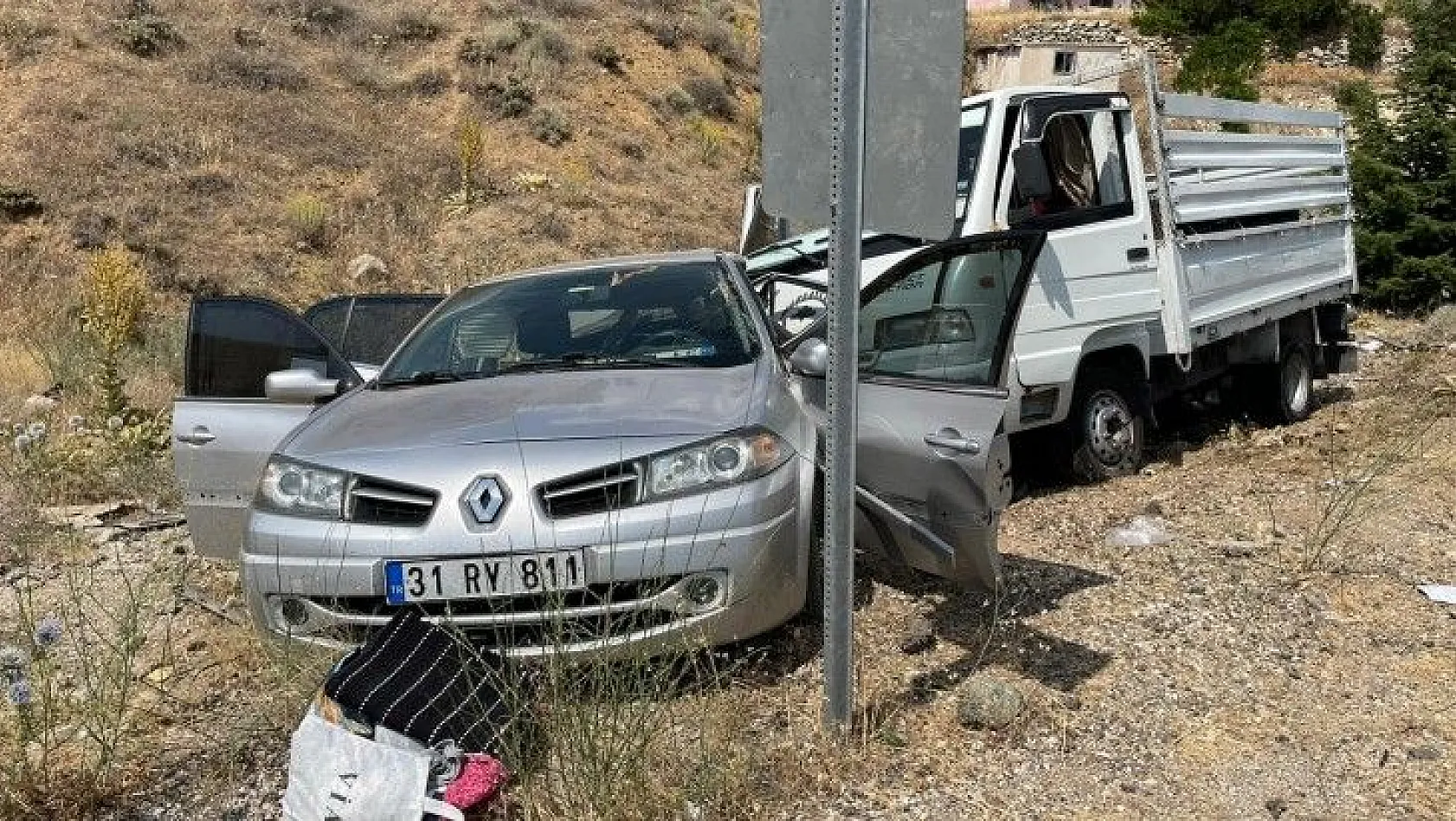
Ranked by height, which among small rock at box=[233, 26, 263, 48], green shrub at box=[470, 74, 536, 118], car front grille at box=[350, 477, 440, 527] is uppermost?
small rock at box=[233, 26, 263, 48]

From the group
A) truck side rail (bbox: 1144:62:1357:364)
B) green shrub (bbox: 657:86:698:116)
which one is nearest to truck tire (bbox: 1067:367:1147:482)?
truck side rail (bbox: 1144:62:1357:364)

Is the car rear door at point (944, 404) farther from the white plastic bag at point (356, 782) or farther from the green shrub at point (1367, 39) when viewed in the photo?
the green shrub at point (1367, 39)

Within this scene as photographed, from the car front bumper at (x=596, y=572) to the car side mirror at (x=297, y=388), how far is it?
1036 millimetres

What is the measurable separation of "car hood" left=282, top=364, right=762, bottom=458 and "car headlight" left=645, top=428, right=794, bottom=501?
0.18ft

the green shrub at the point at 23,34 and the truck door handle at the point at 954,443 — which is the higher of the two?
the green shrub at the point at 23,34

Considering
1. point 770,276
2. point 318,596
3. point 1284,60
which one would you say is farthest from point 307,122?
point 1284,60

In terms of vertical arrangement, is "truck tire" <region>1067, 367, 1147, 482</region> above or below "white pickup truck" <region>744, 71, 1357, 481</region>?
below

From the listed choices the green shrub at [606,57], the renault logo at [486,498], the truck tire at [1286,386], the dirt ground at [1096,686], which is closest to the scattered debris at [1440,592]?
the dirt ground at [1096,686]

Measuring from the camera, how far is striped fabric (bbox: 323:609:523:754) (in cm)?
342

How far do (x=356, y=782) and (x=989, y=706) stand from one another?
74.5 inches

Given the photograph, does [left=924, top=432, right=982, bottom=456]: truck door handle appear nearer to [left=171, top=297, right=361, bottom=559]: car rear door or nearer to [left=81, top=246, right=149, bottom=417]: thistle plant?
[left=171, top=297, right=361, bottom=559]: car rear door

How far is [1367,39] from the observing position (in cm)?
3884

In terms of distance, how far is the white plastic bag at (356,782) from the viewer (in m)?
3.22

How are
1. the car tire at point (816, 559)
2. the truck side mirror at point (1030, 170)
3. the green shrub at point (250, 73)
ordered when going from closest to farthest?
the car tire at point (816, 559)
the truck side mirror at point (1030, 170)
the green shrub at point (250, 73)
